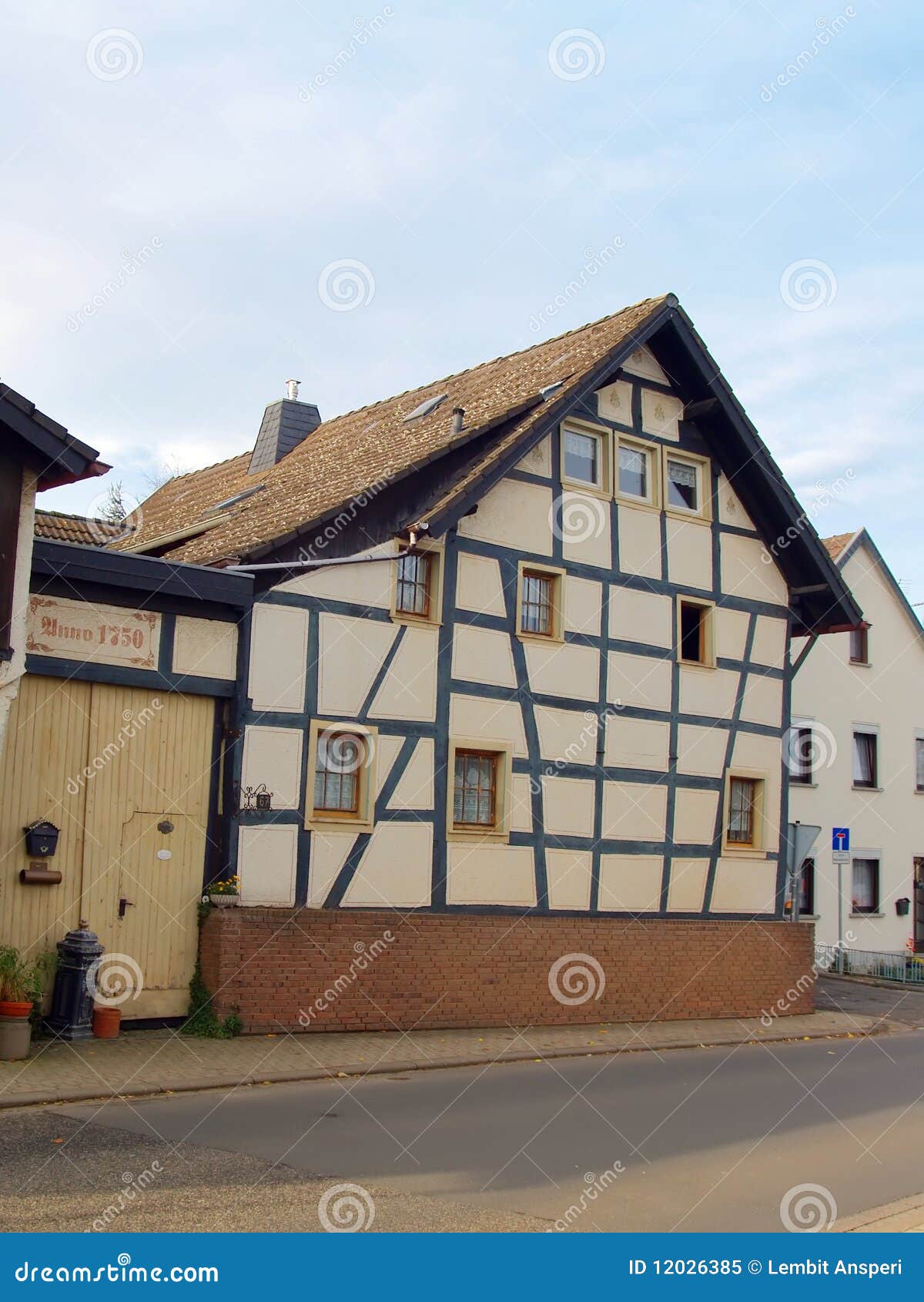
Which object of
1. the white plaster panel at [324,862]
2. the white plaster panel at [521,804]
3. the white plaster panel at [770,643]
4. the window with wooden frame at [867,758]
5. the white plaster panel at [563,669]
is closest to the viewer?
the white plaster panel at [324,862]

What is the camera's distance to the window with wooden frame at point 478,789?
17.5m

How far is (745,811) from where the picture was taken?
21.5m

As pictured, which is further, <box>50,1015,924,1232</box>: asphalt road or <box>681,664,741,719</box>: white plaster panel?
<box>681,664,741,719</box>: white plaster panel

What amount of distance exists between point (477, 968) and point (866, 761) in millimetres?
16865

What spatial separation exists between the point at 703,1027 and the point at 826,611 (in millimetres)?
7162

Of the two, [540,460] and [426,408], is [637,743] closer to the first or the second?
[540,460]

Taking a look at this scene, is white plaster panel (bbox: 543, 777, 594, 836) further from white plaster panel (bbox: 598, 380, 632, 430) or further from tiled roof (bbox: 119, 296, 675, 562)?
white plaster panel (bbox: 598, 380, 632, 430)

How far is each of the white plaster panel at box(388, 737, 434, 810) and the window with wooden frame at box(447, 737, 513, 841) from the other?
31cm

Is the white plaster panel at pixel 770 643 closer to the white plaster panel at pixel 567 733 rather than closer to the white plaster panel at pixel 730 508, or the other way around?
the white plaster panel at pixel 730 508

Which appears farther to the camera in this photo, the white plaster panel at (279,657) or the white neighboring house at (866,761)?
the white neighboring house at (866,761)

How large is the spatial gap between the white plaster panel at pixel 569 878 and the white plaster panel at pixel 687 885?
1658mm

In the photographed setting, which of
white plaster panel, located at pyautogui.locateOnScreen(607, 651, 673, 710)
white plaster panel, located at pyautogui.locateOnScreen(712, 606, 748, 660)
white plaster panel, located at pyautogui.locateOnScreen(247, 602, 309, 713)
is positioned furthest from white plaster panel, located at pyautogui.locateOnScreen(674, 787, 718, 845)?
white plaster panel, located at pyautogui.locateOnScreen(247, 602, 309, 713)

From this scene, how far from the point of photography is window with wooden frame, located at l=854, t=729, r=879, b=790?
31.1 m

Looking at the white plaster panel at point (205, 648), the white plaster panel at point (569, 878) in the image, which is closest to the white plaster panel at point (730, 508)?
the white plaster panel at point (569, 878)
